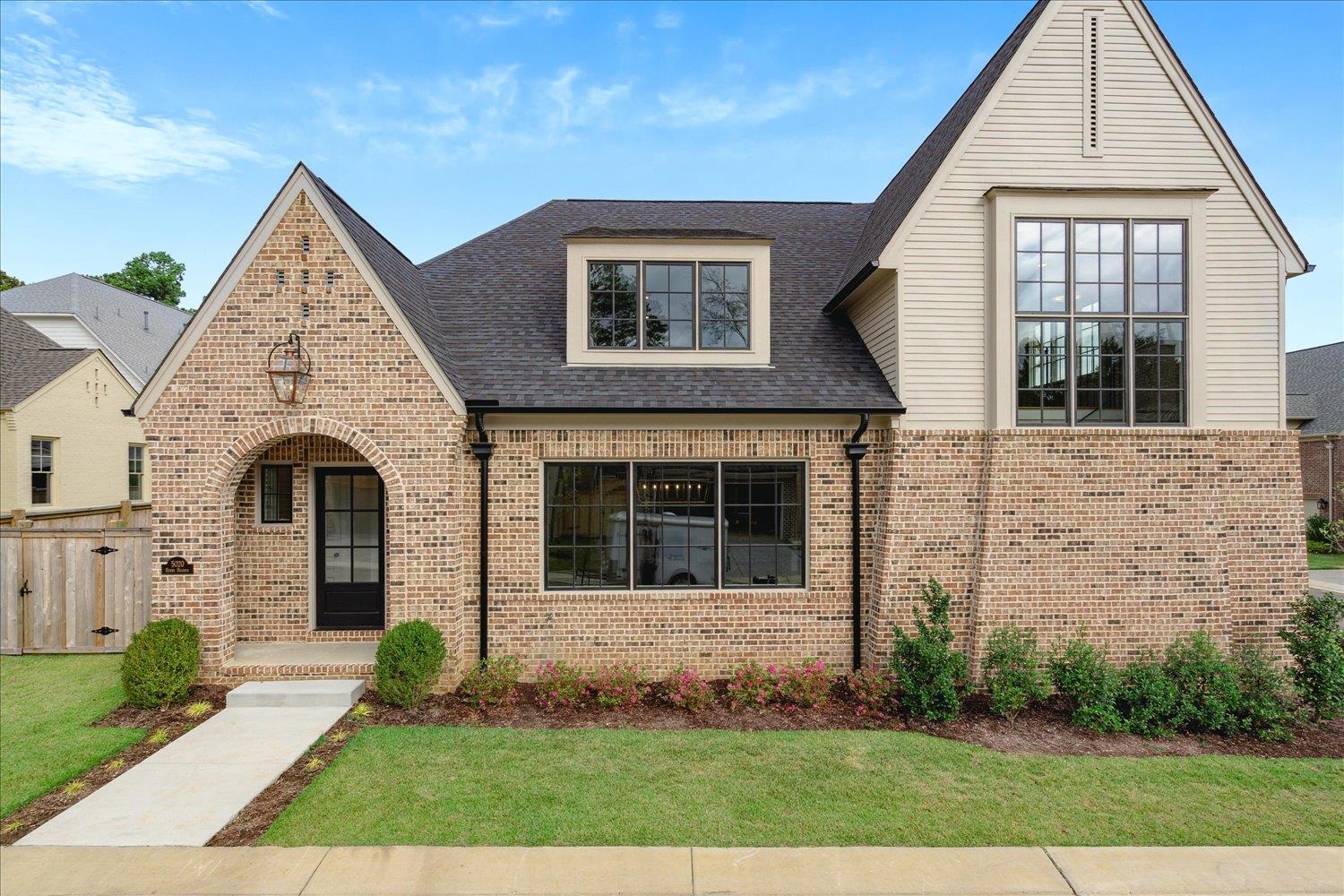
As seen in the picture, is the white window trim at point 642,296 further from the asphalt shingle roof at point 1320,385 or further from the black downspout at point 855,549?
the asphalt shingle roof at point 1320,385

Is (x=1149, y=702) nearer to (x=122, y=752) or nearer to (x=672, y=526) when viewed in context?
(x=672, y=526)

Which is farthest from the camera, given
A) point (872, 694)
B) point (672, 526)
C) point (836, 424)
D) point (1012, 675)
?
point (672, 526)

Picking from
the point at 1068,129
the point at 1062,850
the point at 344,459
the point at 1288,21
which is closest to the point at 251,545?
the point at 344,459

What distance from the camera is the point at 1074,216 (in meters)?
7.82

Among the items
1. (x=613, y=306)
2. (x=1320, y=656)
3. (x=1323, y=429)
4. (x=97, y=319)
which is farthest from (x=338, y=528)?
(x=1323, y=429)

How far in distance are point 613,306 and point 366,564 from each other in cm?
521

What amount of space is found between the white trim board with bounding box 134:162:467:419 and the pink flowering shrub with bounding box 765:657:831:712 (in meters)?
5.46

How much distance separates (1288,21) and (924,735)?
17.2 meters

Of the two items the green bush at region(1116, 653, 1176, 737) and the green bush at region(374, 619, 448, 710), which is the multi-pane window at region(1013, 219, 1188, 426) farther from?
the green bush at region(374, 619, 448, 710)

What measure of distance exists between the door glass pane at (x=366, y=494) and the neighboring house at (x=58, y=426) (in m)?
11.0

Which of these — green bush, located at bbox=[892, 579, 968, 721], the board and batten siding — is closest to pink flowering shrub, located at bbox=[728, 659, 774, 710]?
green bush, located at bbox=[892, 579, 968, 721]

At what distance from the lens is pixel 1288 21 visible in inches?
507

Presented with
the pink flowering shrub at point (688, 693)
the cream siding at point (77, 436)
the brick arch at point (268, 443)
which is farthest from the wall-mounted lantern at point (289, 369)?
the cream siding at point (77, 436)

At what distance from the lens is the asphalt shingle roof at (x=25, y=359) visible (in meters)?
15.9
